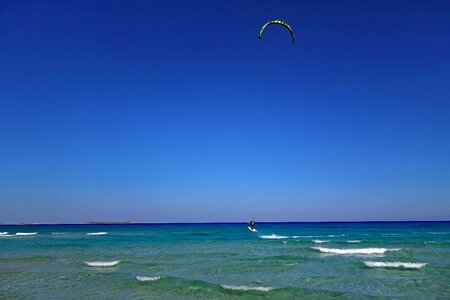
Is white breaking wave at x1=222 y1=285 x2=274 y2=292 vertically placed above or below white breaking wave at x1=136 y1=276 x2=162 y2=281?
below

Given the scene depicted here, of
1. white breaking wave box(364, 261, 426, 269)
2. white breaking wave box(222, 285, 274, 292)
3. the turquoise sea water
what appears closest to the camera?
the turquoise sea water

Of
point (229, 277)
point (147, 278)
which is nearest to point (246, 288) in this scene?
point (229, 277)

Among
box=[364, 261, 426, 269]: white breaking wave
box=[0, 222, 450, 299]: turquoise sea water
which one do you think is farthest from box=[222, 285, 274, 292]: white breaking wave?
box=[364, 261, 426, 269]: white breaking wave

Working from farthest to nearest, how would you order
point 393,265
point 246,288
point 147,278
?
point 393,265 < point 147,278 < point 246,288

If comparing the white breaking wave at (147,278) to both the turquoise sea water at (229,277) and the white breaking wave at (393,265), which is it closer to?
the turquoise sea water at (229,277)

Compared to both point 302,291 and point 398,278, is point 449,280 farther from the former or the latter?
point 302,291

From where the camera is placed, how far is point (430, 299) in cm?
1186

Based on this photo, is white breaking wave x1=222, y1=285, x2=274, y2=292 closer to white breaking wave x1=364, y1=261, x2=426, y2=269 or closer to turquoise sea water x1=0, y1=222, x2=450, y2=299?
turquoise sea water x1=0, y1=222, x2=450, y2=299

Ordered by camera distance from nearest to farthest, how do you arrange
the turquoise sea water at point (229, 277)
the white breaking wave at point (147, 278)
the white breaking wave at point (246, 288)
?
the turquoise sea water at point (229, 277) → the white breaking wave at point (246, 288) → the white breaking wave at point (147, 278)

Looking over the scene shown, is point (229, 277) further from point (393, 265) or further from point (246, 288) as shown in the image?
point (393, 265)

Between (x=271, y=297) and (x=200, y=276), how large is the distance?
4.67 m

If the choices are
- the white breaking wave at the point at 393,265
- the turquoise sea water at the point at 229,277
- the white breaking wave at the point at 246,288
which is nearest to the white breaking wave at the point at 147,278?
the turquoise sea water at the point at 229,277

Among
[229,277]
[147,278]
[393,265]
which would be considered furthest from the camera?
[393,265]

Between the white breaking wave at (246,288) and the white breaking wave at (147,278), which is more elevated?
the white breaking wave at (147,278)
